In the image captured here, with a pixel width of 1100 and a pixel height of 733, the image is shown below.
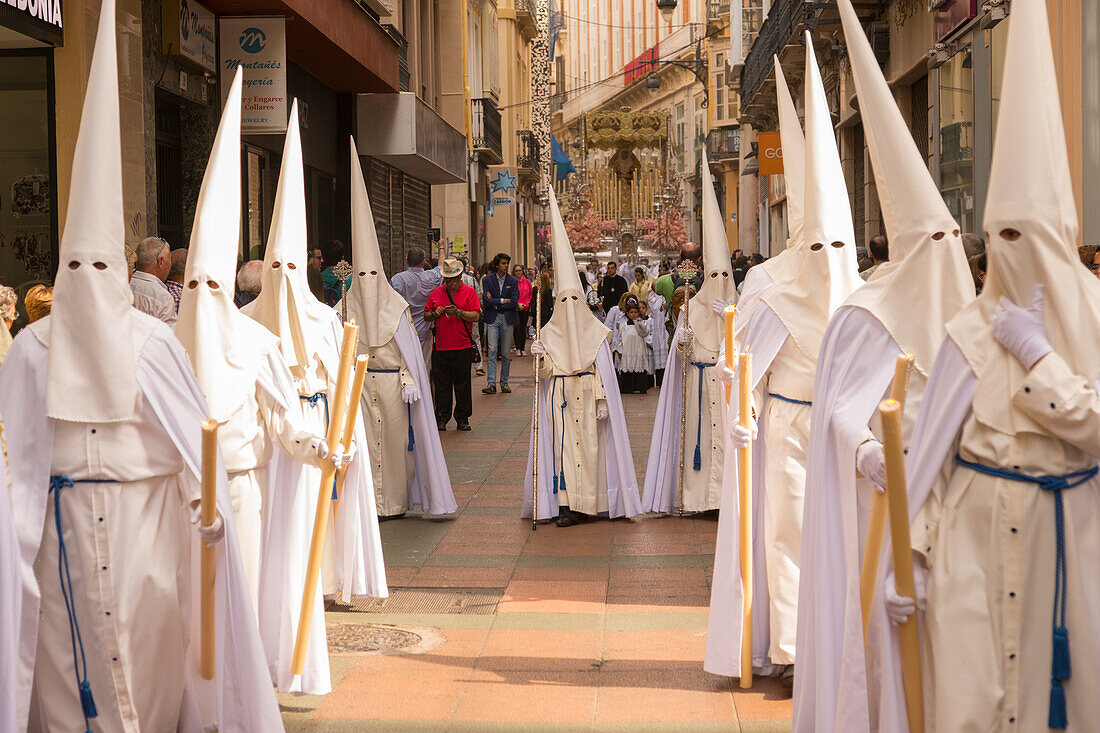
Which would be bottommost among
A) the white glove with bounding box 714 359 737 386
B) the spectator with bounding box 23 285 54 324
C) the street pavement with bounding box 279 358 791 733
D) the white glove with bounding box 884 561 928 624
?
the street pavement with bounding box 279 358 791 733

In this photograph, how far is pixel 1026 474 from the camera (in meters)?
3.63

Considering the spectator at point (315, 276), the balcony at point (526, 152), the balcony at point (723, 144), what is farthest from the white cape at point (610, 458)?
the balcony at point (723, 144)

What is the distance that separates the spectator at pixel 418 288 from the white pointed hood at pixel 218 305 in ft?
30.3

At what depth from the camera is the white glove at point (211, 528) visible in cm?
446

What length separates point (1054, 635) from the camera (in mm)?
3600

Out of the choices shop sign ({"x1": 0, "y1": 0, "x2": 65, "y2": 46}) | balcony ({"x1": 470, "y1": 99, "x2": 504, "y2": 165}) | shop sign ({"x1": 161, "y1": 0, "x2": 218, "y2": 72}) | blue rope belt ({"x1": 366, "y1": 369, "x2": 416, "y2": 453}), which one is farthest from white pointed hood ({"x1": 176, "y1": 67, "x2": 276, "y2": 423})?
balcony ({"x1": 470, "y1": 99, "x2": 504, "y2": 165})

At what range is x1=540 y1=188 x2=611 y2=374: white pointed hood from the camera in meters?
9.88

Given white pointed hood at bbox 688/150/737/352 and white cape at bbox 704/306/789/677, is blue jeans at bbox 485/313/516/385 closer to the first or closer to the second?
white pointed hood at bbox 688/150/737/352

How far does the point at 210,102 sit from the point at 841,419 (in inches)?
408

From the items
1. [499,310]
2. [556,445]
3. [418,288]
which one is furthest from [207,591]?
[499,310]

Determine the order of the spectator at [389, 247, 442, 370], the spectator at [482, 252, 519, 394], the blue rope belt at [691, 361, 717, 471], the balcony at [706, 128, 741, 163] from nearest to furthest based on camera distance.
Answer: the blue rope belt at [691, 361, 717, 471], the spectator at [389, 247, 442, 370], the spectator at [482, 252, 519, 394], the balcony at [706, 128, 741, 163]

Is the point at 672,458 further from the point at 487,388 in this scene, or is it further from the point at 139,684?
the point at 487,388

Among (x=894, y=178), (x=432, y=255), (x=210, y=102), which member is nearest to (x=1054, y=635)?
(x=894, y=178)

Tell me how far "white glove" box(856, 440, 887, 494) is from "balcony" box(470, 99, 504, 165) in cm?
2967
